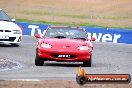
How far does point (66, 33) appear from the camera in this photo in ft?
71.7

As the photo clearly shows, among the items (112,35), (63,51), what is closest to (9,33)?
(63,51)

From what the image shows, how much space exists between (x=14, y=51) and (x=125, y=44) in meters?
10.2

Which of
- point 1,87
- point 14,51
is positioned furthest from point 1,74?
point 14,51

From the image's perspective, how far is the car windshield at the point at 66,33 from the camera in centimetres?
2164

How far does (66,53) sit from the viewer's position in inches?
808

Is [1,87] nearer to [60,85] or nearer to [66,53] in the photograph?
[60,85]

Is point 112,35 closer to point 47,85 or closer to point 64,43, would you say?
point 64,43

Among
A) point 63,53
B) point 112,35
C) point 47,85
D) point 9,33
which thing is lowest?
point 112,35

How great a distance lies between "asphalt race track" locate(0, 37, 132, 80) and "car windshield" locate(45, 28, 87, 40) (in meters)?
0.90

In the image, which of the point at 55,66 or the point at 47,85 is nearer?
the point at 47,85

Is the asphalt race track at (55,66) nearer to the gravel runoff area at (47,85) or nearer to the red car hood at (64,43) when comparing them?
the red car hood at (64,43)

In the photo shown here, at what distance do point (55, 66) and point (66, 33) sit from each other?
158 cm

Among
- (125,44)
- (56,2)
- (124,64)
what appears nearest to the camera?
(124,64)

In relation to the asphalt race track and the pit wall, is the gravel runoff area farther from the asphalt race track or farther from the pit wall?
the pit wall
